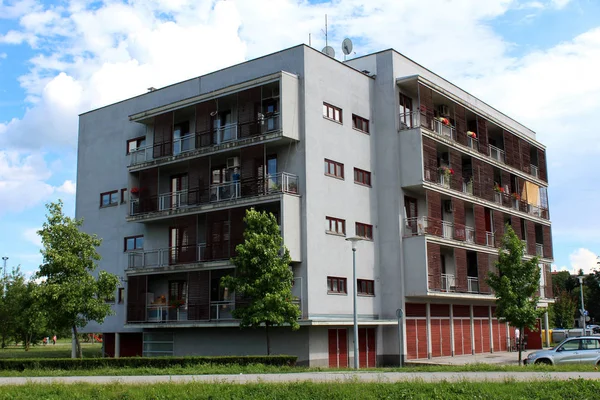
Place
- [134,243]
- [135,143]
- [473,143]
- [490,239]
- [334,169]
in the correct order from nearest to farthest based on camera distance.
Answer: [334,169] → [134,243] → [135,143] → [490,239] → [473,143]

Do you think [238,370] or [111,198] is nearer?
[238,370]

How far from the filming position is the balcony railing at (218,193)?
3587 cm

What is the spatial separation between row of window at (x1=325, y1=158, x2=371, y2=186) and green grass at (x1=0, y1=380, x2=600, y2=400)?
19.3m

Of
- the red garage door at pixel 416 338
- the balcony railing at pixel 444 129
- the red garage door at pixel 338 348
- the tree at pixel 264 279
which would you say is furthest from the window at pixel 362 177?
the red garage door at pixel 338 348

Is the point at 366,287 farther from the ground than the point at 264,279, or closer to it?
closer to it

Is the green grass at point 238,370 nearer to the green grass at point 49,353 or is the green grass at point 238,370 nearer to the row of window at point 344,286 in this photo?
the row of window at point 344,286

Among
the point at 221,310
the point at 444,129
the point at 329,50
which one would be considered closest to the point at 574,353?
the point at 221,310

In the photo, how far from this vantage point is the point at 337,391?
1870 centimetres

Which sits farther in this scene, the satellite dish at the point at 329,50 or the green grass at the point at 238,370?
the satellite dish at the point at 329,50

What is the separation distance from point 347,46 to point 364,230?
13.6 meters

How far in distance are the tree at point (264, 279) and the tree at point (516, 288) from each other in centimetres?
1225

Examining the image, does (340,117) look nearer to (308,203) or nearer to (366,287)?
(308,203)

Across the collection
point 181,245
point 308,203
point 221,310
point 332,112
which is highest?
point 332,112

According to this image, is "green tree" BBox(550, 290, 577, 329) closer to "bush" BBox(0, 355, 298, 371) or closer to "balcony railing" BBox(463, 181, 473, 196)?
"balcony railing" BBox(463, 181, 473, 196)
